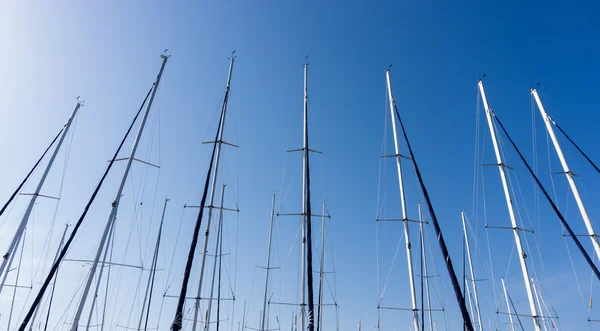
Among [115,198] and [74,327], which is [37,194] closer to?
[115,198]

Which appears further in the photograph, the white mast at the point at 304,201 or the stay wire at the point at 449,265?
the white mast at the point at 304,201

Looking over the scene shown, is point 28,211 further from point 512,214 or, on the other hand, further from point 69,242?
point 512,214

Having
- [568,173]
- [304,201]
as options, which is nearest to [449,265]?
[304,201]

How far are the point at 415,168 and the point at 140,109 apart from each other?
1715 cm

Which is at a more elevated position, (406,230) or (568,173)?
(568,173)

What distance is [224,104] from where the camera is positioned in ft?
78.1

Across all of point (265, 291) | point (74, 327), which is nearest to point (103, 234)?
point (74, 327)

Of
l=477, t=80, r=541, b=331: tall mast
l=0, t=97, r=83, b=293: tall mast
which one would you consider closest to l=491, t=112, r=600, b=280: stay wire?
l=477, t=80, r=541, b=331: tall mast

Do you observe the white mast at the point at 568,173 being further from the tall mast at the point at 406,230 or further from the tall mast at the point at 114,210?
the tall mast at the point at 114,210

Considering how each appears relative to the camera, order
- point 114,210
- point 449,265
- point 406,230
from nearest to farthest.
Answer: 1. point 449,265
2. point 114,210
3. point 406,230

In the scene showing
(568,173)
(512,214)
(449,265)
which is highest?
(568,173)

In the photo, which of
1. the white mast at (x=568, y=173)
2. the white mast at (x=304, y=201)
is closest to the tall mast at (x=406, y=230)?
the white mast at (x=304, y=201)

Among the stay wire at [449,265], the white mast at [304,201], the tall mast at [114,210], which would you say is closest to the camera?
the stay wire at [449,265]

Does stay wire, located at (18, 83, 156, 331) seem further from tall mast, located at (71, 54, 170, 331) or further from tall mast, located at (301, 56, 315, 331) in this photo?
tall mast, located at (301, 56, 315, 331)
